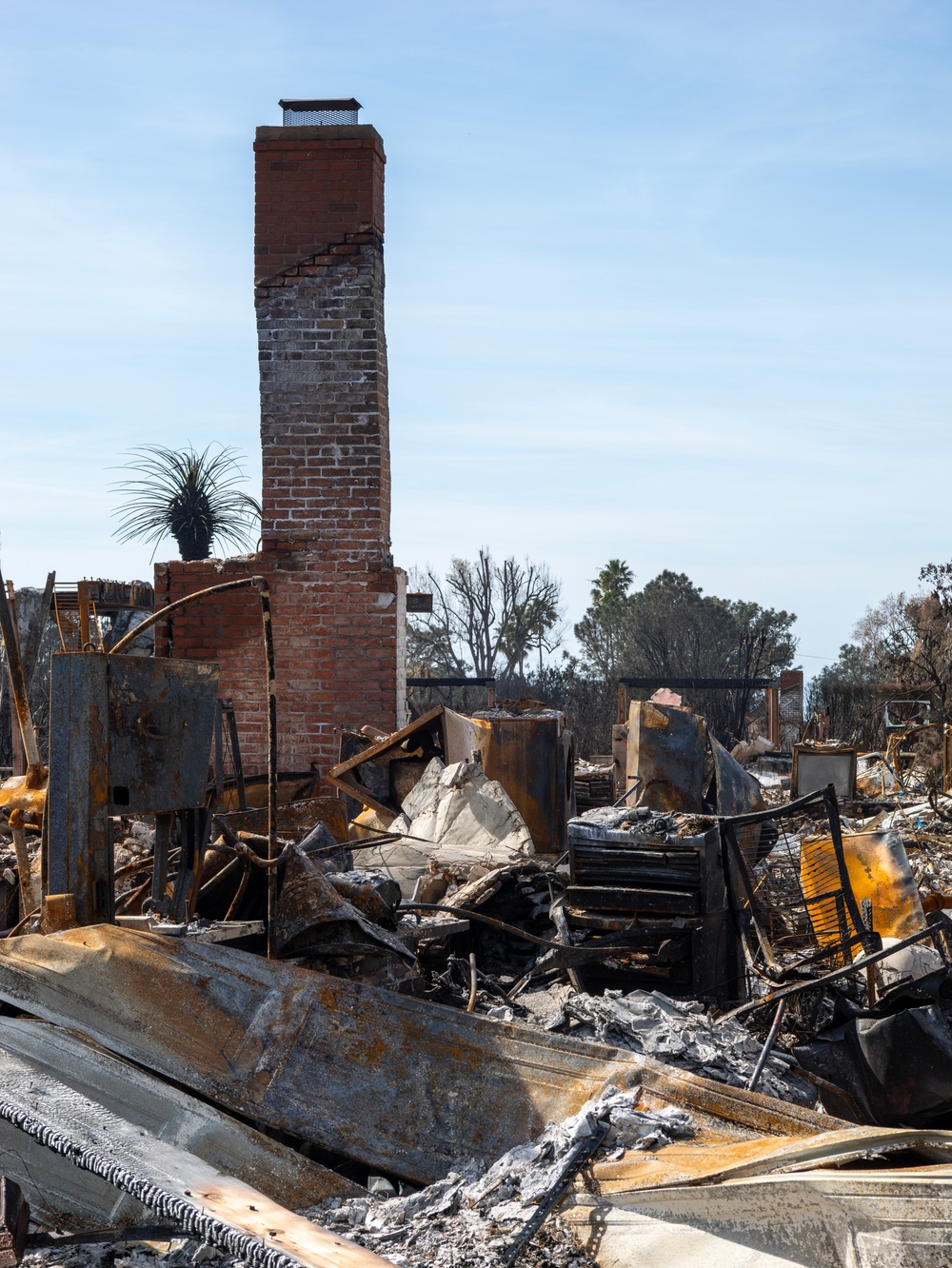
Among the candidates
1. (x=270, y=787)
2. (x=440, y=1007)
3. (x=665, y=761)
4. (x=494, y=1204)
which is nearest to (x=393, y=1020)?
(x=440, y=1007)

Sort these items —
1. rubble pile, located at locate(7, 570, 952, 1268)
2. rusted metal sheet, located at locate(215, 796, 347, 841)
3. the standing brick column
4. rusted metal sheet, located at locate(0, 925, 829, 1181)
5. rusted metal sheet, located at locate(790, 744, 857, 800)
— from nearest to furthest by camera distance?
rubble pile, located at locate(7, 570, 952, 1268) → rusted metal sheet, located at locate(0, 925, 829, 1181) → rusted metal sheet, located at locate(215, 796, 347, 841) → the standing brick column → rusted metal sheet, located at locate(790, 744, 857, 800)

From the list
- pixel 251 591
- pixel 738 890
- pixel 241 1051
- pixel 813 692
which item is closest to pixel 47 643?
pixel 251 591

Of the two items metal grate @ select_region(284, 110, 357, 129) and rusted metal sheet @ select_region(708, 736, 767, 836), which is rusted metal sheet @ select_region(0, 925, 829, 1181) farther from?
metal grate @ select_region(284, 110, 357, 129)

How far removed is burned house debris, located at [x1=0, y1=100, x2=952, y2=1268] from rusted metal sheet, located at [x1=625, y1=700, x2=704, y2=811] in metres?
0.02

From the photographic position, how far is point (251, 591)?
30.3ft

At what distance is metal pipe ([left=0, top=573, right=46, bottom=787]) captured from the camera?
169 inches

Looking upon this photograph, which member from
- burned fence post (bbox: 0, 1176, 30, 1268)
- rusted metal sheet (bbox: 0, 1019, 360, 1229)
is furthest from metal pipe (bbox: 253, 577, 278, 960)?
burned fence post (bbox: 0, 1176, 30, 1268)

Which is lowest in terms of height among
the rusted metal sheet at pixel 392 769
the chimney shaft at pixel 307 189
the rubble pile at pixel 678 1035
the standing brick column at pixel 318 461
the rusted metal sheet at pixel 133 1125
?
the rubble pile at pixel 678 1035

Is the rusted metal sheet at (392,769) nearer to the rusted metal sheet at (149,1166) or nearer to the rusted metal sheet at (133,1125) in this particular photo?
the rusted metal sheet at (133,1125)

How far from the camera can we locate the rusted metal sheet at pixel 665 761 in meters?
8.48

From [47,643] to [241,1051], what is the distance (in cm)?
1433

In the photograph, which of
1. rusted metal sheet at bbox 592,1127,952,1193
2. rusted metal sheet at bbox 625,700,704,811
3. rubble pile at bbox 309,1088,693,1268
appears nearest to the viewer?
rusted metal sheet at bbox 592,1127,952,1193

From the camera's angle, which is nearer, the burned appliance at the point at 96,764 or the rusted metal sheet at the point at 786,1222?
the rusted metal sheet at the point at 786,1222

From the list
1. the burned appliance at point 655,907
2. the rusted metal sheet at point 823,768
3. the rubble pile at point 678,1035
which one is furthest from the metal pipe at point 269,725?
the rusted metal sheet at point 823,768
